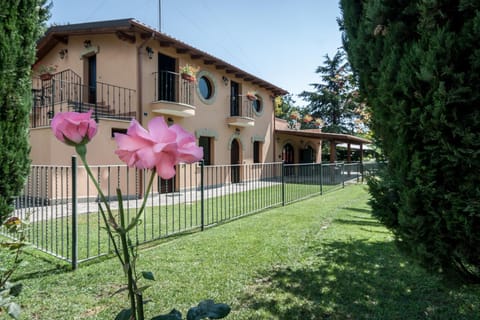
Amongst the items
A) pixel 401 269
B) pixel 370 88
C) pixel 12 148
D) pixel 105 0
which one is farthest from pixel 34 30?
pixel 105 0

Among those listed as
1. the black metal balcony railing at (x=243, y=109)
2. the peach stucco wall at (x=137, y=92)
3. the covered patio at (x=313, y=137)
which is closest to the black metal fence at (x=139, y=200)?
the peach stucco wall at (x=137, y=92)

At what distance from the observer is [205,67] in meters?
14.1

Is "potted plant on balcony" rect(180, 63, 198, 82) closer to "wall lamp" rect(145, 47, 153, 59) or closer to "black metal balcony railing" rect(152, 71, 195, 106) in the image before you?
"black metal balcony railing" rect(152, 71, 195, 106)

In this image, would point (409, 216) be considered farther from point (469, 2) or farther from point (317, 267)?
point (317, 267)

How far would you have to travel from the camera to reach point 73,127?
953 millimetres

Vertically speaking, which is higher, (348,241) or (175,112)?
(175,112)

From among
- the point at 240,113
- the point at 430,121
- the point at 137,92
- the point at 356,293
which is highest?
the point at 240,113

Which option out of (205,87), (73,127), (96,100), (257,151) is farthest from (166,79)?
(73,127)

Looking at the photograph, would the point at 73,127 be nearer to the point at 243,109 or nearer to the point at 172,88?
the point at 172,88

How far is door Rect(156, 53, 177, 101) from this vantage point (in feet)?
39.2

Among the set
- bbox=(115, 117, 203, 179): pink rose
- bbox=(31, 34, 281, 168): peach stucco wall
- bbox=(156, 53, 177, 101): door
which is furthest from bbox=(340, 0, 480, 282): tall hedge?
bbox=(156, 53, 177, 101): door

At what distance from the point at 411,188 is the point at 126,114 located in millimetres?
10701

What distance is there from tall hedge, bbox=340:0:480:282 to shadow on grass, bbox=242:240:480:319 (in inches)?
27.8

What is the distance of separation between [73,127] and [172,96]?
1199 centimetres
